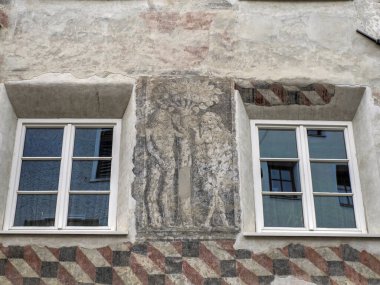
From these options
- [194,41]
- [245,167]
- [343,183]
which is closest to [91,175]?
[245,167]

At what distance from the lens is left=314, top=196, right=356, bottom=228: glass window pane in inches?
271

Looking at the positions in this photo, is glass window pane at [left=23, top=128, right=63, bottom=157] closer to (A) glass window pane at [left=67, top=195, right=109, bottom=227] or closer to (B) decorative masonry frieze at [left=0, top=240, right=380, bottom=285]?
(A) glass window pane at [left=67, top=195, right=109, bottom=227]

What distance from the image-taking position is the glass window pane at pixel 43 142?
7293mm

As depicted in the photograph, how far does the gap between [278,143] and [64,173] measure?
2.33 meters

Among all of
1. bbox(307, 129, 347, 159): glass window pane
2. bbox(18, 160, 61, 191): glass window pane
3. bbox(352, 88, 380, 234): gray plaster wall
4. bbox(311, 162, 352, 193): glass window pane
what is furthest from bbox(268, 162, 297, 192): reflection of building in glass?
bbox(18, 160, 61, 191): glass window pane

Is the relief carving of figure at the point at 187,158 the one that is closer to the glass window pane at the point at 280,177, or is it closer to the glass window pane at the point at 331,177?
the glass window pane at the point at 280,177

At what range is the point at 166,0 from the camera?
8125 millimetres

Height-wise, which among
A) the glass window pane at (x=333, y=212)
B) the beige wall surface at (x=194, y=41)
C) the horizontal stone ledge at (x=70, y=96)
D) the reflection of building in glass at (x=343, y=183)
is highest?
the beige wall surface at (x=194, y=41)

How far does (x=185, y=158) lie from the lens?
6984 millimetres

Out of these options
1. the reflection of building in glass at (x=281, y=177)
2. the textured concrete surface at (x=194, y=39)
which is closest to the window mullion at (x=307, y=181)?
the reflection of building in glass at (x=281, y=177)

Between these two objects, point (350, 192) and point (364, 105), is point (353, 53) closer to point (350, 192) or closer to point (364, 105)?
point (364, 105)

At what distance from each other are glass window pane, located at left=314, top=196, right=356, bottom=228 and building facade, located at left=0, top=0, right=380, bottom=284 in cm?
1

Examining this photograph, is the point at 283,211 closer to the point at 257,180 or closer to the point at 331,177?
the point at 257,180

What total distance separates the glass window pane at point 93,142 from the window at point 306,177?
1.60 meters
